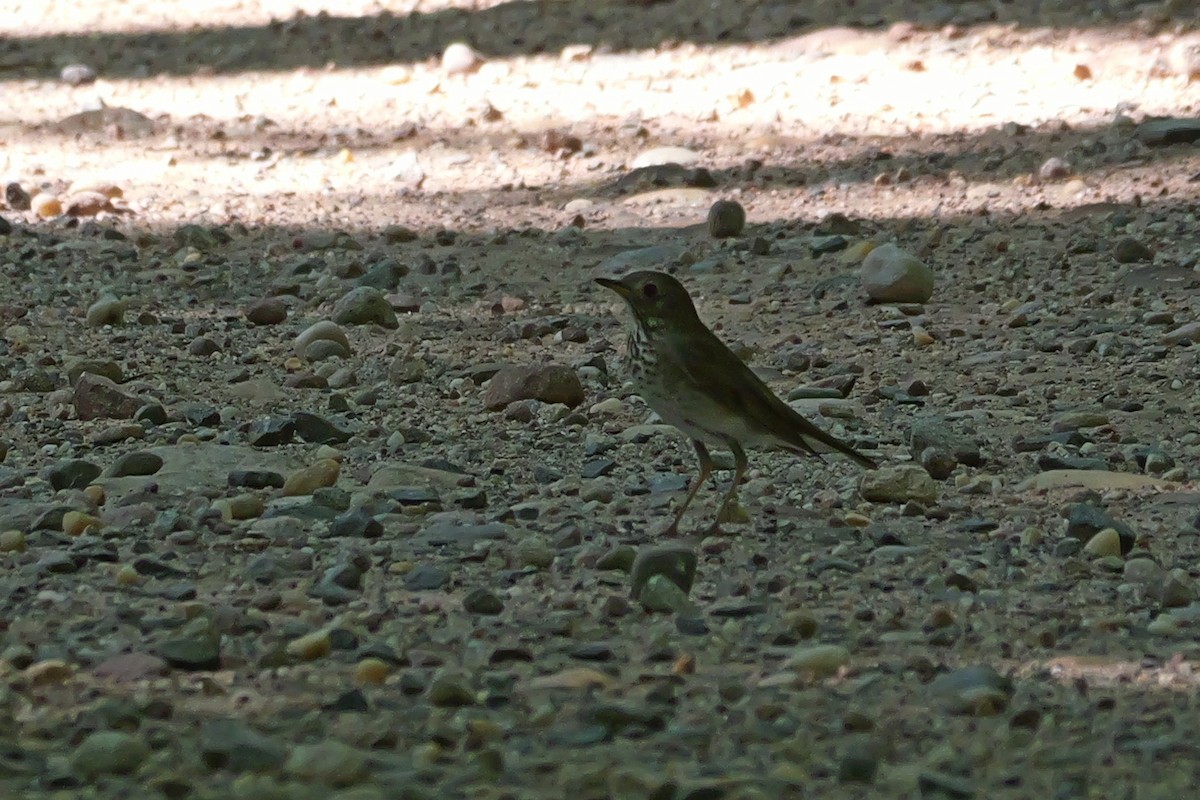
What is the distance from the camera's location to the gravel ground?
3.61 metres

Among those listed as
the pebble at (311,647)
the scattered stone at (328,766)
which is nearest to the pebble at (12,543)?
the pebble at (311,647)

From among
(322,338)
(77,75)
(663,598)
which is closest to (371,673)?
(663,598)

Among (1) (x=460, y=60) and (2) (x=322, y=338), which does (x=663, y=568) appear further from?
(1) (x=460, y=60)

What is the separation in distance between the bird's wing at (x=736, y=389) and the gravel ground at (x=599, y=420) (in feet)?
0.88

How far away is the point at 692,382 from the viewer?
15.6ft

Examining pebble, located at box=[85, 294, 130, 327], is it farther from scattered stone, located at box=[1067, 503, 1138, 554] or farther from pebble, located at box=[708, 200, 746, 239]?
scattered stone, located at box=[1067, 503, 1138, 554]

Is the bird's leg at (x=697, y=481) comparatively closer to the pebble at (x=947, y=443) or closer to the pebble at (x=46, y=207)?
the pebble at (x=947, y=443)

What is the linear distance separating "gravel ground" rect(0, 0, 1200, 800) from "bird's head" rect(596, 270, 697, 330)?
0.55m

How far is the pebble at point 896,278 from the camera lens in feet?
24.4

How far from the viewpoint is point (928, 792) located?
3.29 m

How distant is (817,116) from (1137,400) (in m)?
4.76

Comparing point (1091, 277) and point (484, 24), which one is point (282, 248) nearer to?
point (1091, 277)

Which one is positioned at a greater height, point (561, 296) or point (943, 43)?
point (943, 43)

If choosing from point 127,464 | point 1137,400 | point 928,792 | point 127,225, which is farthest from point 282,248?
point 928,792
